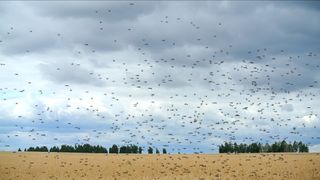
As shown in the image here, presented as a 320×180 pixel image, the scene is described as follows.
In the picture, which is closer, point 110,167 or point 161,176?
point 161,176

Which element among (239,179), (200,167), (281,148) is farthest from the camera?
(281,148)

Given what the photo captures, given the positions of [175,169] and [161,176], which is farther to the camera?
[175,169]

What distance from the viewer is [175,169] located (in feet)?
193

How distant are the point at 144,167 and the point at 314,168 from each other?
72.8ft

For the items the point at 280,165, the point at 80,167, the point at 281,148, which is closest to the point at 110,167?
the point at 80,167

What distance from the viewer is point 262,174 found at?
173 ft

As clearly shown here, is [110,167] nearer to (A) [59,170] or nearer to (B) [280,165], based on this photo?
(A) [59,170]

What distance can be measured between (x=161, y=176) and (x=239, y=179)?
9.05 metres

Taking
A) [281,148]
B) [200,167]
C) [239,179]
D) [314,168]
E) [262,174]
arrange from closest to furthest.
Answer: [239,179] → [262,174] → [314,168] → [200,167] → [281,148]

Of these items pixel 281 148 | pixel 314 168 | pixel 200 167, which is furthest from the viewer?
pixel 281 148

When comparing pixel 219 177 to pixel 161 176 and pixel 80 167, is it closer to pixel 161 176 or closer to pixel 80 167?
pixel 161 176

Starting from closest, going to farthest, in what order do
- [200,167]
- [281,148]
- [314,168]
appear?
[314,168] → [200,167] → [281,148]

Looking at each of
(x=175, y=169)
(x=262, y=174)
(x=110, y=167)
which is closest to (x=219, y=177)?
(x=262, y=174)

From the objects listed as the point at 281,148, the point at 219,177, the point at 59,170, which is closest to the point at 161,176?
the point at 219,177
